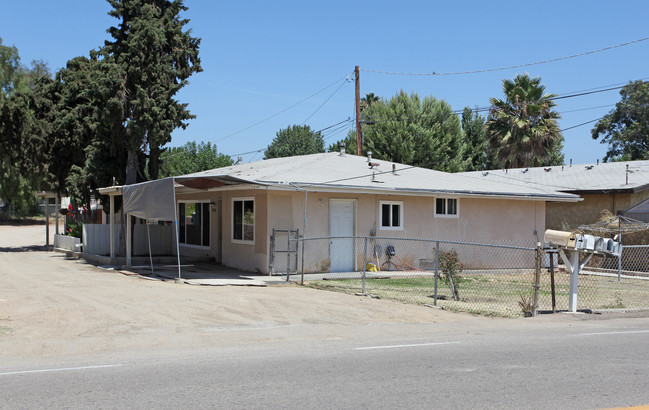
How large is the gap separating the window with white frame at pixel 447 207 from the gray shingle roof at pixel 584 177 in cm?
452

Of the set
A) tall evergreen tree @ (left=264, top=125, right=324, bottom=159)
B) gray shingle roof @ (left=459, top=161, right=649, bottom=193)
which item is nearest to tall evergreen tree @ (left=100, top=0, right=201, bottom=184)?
gray shingle roof @ (left=459, top=161, right=649, bottom=193)

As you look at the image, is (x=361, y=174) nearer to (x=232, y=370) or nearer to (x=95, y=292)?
(x=95, y=292)

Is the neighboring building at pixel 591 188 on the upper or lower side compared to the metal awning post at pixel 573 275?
upper

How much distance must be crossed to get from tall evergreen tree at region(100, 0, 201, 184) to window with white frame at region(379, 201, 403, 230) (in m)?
8.73

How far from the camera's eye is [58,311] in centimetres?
1177

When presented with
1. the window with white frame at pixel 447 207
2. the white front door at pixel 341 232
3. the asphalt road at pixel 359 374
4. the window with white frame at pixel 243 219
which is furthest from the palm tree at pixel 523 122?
the asphalt road at pixel 359 374

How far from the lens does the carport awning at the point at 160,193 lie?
16.6 metres

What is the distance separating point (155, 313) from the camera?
11.7 m

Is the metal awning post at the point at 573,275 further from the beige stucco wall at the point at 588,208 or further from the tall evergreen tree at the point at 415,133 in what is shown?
the tall evergreen tree at the point at 415,133

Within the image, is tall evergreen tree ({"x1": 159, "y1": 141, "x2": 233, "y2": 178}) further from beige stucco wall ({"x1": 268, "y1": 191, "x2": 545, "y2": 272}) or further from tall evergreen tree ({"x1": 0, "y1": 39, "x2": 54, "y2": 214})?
beige stucco wall ({"x1": 268, "y1": 191, "x2": 545, "y2": 272})

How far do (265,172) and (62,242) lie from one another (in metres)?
13.8

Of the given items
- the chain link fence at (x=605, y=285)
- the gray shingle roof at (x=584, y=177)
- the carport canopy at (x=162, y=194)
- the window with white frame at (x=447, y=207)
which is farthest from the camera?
the gray shingle roof at (x=584, y=177)

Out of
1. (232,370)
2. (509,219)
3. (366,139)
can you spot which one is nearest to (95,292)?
(232,370)

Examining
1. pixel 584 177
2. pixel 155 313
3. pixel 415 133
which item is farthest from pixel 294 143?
pixel 155 313
